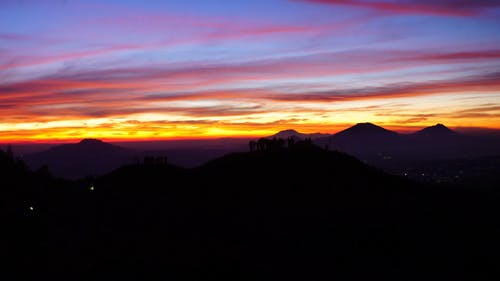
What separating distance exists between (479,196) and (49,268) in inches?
2751

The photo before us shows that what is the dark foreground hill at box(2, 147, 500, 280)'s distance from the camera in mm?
43094

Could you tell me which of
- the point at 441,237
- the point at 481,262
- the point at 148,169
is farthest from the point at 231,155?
the point at 481,262

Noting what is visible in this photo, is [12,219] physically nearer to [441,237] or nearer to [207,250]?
[207,250]

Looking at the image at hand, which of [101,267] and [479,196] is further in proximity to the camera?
[479,196]

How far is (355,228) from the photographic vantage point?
55406 millimetres

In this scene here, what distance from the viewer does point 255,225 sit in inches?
2195

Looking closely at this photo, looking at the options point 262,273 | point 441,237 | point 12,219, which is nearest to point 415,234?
point 441,237

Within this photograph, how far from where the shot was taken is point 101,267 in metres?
40.5

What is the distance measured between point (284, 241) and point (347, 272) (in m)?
8.47

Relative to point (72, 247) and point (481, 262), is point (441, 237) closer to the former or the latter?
point (481, 262)

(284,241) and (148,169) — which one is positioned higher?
(148,169)

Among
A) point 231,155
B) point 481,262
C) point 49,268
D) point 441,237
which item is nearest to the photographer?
point 49,268

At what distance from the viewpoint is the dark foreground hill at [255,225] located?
43.1 metres

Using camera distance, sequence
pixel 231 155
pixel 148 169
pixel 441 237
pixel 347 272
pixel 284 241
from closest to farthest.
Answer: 1. pixel 347 272
2. pixel 284 241
3. pixel 441 237
4. pixel 148 169
5. pixel 231 155
